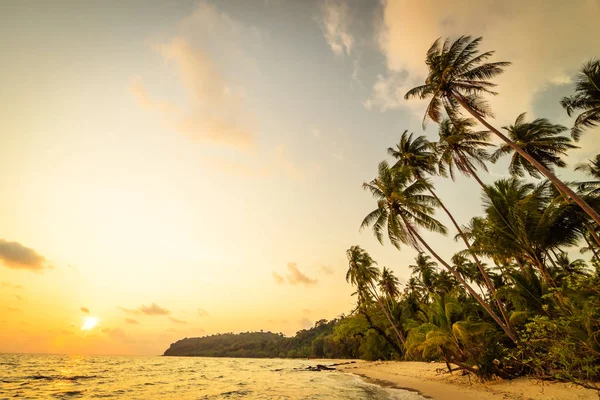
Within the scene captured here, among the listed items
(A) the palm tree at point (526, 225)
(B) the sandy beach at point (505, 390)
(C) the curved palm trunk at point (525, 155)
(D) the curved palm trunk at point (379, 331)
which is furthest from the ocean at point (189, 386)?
(D) the curved palm trunk at point (379, 331)

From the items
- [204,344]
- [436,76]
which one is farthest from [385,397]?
[204,344]

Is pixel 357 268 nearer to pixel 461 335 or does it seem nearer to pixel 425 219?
pixel 425 219

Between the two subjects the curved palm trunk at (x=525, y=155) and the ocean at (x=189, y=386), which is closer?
the curved palm trunk at (x=525, y=155)

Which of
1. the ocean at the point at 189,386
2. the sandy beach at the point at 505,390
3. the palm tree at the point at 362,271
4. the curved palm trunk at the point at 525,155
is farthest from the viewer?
the palm tree at the point at 362,271

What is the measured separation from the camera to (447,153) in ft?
65.8

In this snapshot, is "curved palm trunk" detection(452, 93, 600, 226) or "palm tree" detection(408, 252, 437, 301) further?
"palm tree" detection(408, 252, 437, 301)

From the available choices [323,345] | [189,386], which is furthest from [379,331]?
[323,345]

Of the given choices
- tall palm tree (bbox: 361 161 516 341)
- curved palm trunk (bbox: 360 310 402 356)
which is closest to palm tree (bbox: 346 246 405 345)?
curved palm trunk (bbox: 360 310 402 356)

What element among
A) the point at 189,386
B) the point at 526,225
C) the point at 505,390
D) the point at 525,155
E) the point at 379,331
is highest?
the point at 525,155

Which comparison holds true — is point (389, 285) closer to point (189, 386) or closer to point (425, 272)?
point (425, 272)

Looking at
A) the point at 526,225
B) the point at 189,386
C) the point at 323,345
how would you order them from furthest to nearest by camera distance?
the point at 323,345, the point at 189,386, the point at 526,225

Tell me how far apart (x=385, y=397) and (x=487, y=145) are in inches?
660

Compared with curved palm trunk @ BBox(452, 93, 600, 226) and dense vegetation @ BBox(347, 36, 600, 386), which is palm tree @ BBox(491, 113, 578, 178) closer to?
dense vegetation @ BBox(347, 36, 600, 386)

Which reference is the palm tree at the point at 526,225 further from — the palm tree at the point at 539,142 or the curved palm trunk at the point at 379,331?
the curved palm trunk at the point at 379,331
